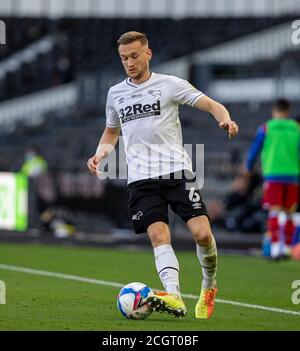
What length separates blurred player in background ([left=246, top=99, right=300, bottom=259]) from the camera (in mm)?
14969

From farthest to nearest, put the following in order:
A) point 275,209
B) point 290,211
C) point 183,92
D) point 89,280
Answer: point 290,211, point 275,209, point 89,280, point 183,92

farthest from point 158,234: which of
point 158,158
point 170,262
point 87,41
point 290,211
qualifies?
point 87,41

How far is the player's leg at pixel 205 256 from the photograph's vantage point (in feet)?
26.1

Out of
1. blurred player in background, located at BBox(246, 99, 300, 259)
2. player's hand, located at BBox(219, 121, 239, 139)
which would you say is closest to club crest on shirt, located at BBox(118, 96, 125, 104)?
player's hand, located at BBox(219, 121, 239, 139)

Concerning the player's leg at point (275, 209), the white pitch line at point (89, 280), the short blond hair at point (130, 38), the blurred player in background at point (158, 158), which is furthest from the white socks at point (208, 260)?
the player's leg at point (275, 209)

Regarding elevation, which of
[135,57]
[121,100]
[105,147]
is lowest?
[105,147]

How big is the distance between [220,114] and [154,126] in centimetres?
55

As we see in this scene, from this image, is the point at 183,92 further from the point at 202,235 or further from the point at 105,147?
the point at 202,235

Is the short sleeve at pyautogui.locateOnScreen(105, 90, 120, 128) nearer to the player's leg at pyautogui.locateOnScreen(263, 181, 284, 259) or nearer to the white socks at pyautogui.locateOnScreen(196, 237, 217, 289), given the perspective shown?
the white socks at pyautogui.locateOnScreen(196, 237, 217, 289)

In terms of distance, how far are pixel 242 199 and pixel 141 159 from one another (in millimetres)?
11375

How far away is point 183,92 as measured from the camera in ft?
26.8

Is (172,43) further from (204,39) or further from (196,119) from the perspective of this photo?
(196,119)

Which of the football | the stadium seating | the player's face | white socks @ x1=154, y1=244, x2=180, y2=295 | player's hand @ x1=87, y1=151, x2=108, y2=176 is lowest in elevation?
the football
